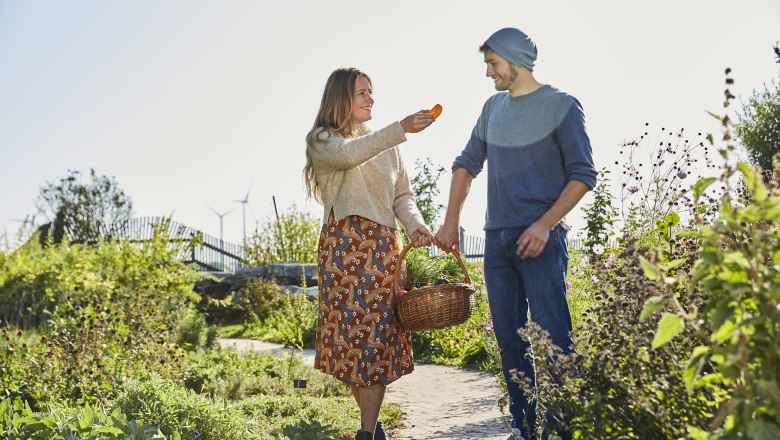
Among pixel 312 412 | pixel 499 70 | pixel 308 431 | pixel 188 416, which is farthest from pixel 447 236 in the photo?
pixel 312 412

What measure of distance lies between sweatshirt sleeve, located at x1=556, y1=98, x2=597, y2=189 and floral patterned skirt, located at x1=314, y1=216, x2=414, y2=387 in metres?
1.08

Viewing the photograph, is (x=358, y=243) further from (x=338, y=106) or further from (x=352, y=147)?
(x=338, y=106)

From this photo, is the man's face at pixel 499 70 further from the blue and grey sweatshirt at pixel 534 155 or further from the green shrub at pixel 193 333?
the green shrub at pixel 193 333

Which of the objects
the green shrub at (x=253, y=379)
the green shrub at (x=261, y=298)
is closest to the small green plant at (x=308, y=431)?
the green shrub at (x=253, y=379)

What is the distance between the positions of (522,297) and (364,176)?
1.03 m

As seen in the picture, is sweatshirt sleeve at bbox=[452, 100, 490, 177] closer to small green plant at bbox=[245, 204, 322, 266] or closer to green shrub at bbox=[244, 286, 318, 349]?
green shrub at bbox=[244, 286, 318, 349]

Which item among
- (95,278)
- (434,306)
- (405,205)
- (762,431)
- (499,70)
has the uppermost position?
(499,70)

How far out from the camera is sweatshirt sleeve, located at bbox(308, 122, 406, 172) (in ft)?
11.6

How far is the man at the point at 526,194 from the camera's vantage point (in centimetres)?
295

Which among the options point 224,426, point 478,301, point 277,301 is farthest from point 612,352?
point 277,301

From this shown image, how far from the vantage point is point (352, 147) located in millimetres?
3576

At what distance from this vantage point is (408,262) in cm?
844

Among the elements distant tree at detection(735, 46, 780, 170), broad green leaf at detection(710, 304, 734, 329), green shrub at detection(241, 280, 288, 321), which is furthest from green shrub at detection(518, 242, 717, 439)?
distant tree at detection(735, 46, 780, 170)

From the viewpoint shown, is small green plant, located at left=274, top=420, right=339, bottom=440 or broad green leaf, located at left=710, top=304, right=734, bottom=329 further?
small green plant, located at left=274, top=420, right=339, bottom=440
